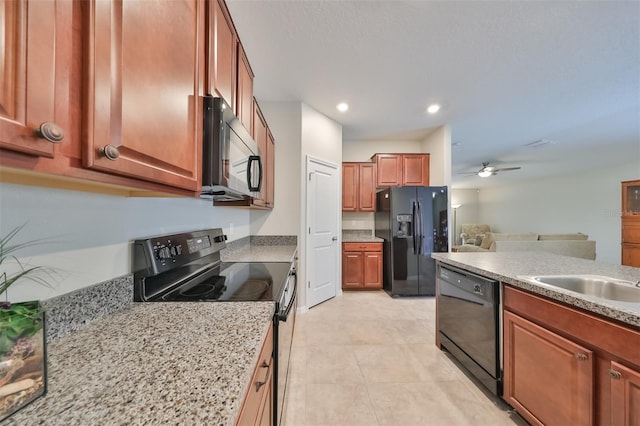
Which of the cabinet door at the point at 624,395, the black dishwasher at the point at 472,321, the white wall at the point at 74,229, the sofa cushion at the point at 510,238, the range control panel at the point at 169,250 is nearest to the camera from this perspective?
the white wall at the point at 74,229

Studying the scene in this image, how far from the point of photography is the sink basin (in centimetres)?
129

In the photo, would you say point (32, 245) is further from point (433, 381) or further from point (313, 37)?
point (433, 381)

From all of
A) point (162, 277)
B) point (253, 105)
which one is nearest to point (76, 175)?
point (162, 277)

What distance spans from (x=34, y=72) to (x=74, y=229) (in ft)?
1.80

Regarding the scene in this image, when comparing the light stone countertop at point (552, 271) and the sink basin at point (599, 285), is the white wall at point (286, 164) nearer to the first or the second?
the light stone countertop at point (552, 271)

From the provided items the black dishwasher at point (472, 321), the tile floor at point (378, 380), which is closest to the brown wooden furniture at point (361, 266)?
the tile floor at point (378, 380)

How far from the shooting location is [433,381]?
69.5 inches

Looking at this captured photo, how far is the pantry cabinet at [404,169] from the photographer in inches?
163

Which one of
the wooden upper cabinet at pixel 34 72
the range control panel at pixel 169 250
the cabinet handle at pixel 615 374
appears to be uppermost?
the wooden upper cabinet at pixel 34 72

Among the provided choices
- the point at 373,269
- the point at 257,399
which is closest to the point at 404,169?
the point at 373,269

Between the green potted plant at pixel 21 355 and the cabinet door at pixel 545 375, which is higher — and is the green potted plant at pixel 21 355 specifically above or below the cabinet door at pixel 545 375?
above

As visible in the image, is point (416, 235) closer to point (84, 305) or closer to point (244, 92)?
point (244, 92)

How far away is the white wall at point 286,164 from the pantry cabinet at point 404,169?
1.74 m

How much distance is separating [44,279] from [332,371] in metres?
1.83
